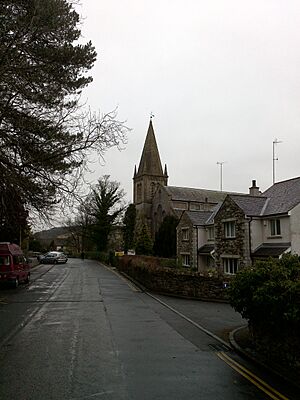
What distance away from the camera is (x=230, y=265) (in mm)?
37438

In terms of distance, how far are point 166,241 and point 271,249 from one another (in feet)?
97.3

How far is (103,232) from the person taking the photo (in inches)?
2975

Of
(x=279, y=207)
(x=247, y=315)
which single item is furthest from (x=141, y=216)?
(x=247, y=315)

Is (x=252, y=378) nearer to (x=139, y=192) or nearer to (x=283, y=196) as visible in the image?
(x=283, y=196)

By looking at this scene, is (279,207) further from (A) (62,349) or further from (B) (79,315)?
(A) (62,349)

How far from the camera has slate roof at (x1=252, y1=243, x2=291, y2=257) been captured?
1250 inches

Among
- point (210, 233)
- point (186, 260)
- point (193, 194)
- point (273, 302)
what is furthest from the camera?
point (193, 194)

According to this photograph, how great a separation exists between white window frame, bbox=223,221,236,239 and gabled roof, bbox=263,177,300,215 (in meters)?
3.10

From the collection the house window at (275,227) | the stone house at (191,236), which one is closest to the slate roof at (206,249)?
the stone house at (191,236)

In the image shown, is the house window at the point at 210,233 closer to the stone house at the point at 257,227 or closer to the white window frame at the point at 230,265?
the stone house at the point at 257,227

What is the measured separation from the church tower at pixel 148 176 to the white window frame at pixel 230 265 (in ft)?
171

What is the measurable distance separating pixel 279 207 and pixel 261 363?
2634 centimetres

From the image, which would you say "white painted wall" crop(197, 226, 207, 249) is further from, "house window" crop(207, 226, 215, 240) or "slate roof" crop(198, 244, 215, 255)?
"house window" crop(207, 226, 215, 240)

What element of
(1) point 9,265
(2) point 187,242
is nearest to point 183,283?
(1) point 9,265
